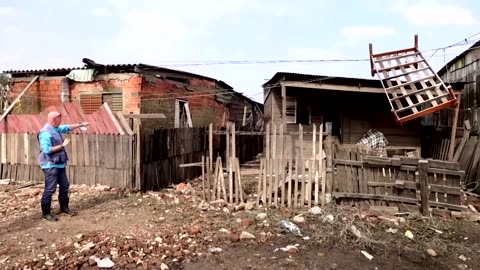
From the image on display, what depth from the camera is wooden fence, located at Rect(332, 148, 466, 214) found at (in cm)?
646

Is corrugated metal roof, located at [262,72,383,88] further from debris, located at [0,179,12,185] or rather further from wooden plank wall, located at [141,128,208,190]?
debris, located at [0,179,12,185]

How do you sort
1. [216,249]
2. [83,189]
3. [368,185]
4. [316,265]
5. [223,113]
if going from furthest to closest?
[223,113], [83,189], [368,185], [216,249], [316,265]

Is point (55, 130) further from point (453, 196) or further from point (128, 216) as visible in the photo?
point (453, 196)

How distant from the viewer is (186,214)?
21.7 ft

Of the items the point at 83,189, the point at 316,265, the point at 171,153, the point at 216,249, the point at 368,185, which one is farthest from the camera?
the point at 171,153

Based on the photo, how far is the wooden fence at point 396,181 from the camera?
6.46m

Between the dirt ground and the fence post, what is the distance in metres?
0.23

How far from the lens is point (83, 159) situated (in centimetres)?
845

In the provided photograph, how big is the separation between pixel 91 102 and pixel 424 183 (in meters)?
9.89

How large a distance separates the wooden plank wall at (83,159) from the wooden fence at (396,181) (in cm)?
445

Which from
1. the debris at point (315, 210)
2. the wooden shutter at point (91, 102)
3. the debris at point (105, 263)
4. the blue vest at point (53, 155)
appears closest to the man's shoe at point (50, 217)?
the blue vest at point (53, 155)

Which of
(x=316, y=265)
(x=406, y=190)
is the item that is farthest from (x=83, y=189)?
(x=406, y=190)

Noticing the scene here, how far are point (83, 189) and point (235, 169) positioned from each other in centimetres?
355

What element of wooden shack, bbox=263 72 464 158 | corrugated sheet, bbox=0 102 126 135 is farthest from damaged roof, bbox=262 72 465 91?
corrugated sheet, bbox=0 102 126 135
